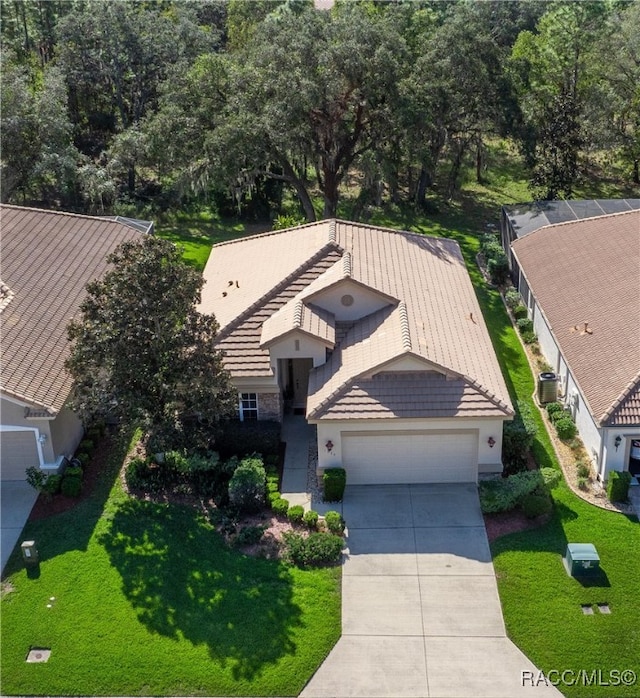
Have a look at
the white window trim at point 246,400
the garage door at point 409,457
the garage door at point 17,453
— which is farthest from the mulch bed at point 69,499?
the garage door at point 409,457

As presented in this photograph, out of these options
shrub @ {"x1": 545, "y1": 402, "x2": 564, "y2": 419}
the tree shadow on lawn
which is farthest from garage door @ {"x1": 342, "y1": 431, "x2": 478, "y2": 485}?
shrub @ {"x1": 545, "y1": 402, "x2": 564, "y2": 419}

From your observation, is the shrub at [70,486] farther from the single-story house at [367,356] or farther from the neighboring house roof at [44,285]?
the single-story house at [367,356]

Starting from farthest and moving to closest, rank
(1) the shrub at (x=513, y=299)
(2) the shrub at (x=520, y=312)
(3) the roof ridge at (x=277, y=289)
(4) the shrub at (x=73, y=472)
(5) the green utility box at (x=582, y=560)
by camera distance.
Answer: (1) the shrub at (x=513, y=299) < (2) the shrub at (x=520, y=312) < (3) the roof ridge at (x=277, y=289) < (4) the shrub at (x=73, y=472) < (5) the green utility box at (x=582, y=560)

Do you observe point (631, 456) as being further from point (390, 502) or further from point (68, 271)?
point (68, 271)

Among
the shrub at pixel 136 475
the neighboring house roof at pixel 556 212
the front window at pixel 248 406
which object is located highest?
the neighboring house roof at pixel 556 212

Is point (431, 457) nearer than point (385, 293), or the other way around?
point (431, 457)

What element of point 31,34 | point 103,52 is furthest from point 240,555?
point 31,34
